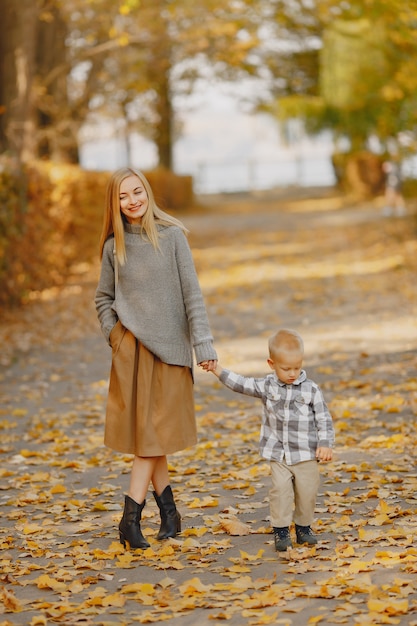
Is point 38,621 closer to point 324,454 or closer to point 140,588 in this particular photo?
point 140,588

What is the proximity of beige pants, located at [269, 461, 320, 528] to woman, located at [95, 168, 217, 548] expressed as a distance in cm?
53

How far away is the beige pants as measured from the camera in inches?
203

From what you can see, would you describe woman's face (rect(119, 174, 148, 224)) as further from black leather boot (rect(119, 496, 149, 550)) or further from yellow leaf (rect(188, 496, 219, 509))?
yellow leaf (rect(188, 496, 219, 509))

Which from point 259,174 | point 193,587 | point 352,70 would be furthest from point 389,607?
point 259,174

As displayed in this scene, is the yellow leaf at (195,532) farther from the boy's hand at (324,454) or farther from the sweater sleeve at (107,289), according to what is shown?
the sweater sleeve at (107,289)

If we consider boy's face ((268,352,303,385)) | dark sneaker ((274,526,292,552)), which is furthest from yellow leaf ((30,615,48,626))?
boy's face ((268,352,303,385))

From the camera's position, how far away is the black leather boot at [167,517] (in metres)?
5.54

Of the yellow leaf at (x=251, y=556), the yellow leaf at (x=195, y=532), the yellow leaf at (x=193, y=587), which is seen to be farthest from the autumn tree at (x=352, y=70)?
the yellow leaf at (x=193, y=587)

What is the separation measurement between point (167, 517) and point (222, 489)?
3.32 feet

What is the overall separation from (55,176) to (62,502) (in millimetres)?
12042

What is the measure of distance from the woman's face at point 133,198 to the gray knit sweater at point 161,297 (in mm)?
77

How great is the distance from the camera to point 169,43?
2372 centimetres

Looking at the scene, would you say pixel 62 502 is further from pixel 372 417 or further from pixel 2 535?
pixel 372 417

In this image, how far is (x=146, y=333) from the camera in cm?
536
